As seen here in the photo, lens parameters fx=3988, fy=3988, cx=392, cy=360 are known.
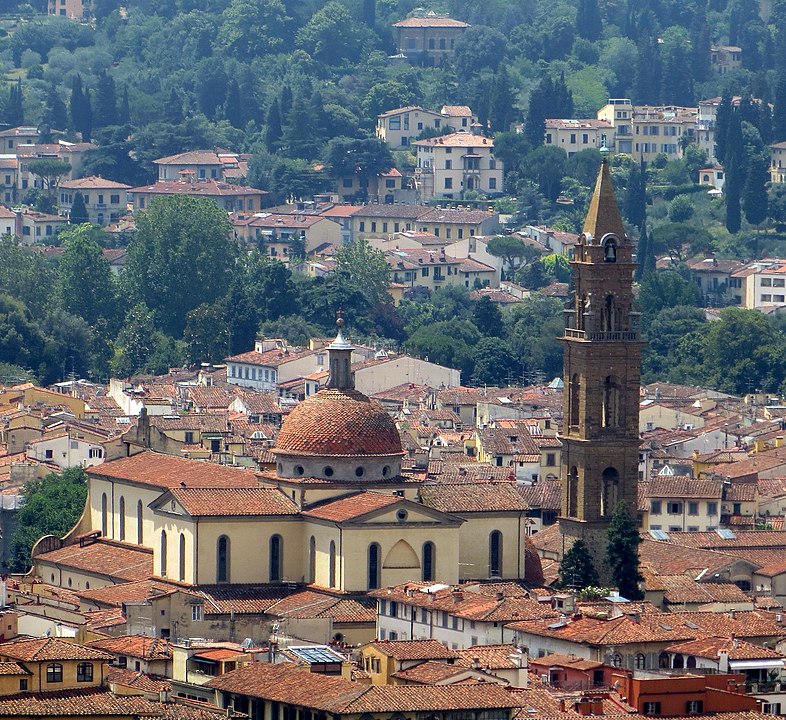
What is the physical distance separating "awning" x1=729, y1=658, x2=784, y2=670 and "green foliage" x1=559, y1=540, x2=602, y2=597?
13.1 metres

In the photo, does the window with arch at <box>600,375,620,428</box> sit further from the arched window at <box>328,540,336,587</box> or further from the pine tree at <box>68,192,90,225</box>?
the pine tree at <box>68,192,90,225</box>

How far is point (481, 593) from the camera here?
267 ft

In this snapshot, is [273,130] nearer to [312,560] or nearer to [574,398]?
[574,398]

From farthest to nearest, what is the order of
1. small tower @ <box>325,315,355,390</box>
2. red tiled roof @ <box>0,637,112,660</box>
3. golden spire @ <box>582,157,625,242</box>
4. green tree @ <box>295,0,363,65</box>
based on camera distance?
green tree @ <box>295,0,363,65</box> → golden spire @ <box>582,157,625,242</box> → small tower @ <box>325,315,355,390</box> → red tiled roof @ <box>0,637,112,660</box>

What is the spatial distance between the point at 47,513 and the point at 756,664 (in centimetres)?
2872

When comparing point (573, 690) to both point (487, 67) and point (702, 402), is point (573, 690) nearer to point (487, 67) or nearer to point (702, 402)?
point (702, 402)

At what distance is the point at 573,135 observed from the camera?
176125mm

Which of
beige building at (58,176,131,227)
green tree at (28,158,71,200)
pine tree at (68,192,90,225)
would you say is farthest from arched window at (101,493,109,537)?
green tree at (28,158,71,200)

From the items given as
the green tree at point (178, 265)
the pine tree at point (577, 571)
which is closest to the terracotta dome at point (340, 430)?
the pine tree at point (577, 571)

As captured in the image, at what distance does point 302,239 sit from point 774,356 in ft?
113

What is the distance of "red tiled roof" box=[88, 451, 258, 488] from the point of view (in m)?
86.7

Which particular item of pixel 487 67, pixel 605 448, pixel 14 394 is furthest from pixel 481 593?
pixel 487 67

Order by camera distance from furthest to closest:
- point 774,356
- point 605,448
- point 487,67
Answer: point 487,67, point 774,356, point 605,448

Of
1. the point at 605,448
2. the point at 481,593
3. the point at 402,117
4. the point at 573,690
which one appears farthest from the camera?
the point at 402,117
